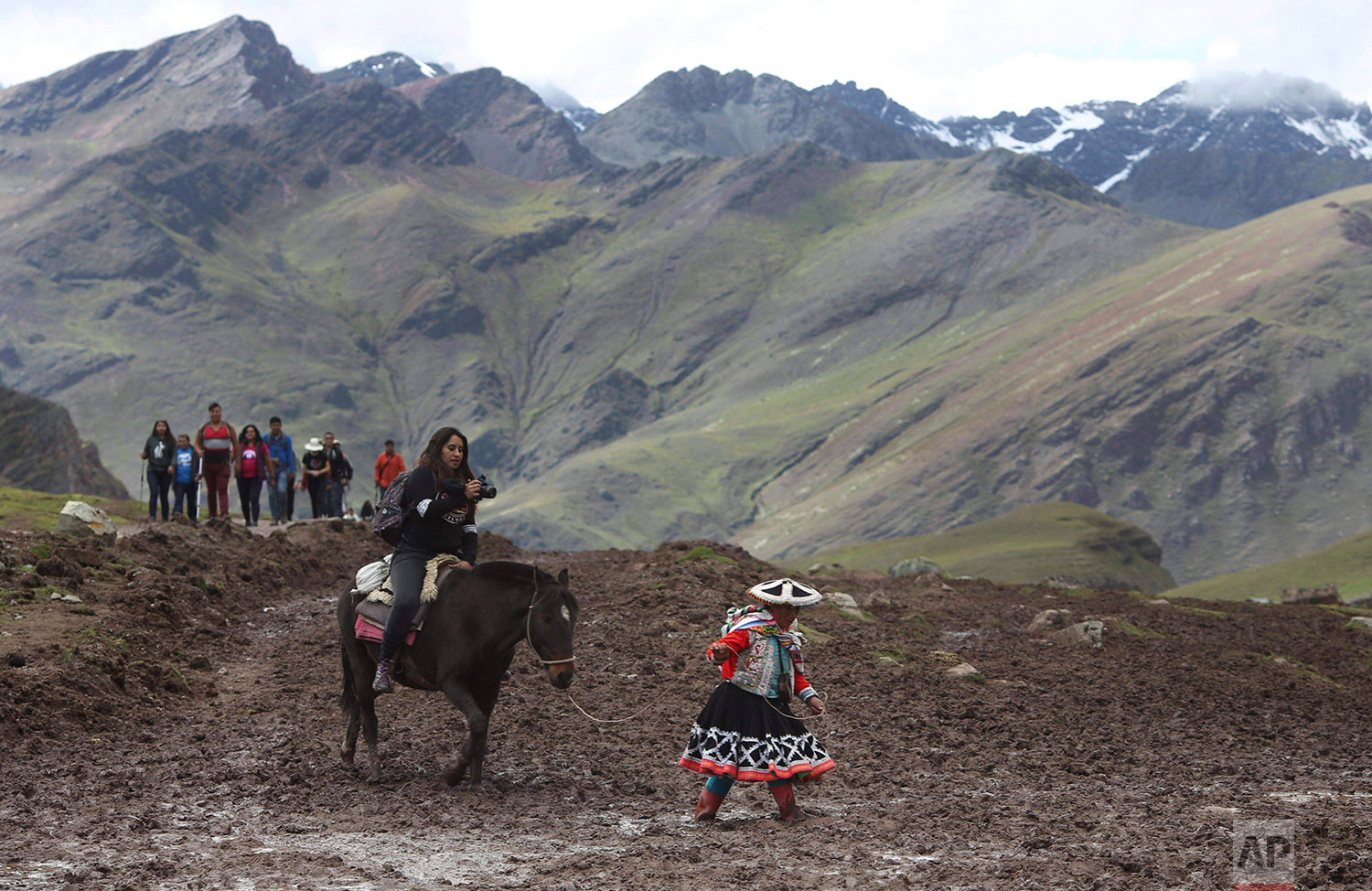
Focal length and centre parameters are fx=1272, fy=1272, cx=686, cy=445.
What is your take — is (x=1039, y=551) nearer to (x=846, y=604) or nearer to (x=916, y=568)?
(x=916, y=568)

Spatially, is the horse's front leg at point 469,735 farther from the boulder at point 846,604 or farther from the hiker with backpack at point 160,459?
the hiker with backpack at point 160,459

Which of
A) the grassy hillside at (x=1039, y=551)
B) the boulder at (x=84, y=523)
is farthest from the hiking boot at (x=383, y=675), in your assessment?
the grassy hillside at (x=1039, y=551)

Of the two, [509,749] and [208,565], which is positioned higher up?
[208,565]

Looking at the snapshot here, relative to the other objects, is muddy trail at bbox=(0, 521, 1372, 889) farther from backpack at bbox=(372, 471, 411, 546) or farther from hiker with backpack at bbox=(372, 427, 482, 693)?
backpack at bbox=(372, 471, 411, 546)

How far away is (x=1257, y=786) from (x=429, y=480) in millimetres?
8917

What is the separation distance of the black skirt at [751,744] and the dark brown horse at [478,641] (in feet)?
4.62

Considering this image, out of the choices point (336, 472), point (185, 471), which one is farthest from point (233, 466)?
point (336, 472)

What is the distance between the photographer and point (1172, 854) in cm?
961

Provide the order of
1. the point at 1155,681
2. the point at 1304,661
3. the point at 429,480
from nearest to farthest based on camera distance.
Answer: the point at 429,480 → the point at 1155,681 → the point at 1304,661

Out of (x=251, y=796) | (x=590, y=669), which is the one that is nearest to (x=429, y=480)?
(x=251, y=796)

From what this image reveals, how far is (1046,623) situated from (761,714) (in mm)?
16509

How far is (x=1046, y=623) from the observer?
25953 mm

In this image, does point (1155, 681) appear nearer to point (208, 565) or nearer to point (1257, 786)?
point (1257, 786)

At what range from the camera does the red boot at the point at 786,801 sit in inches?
433
